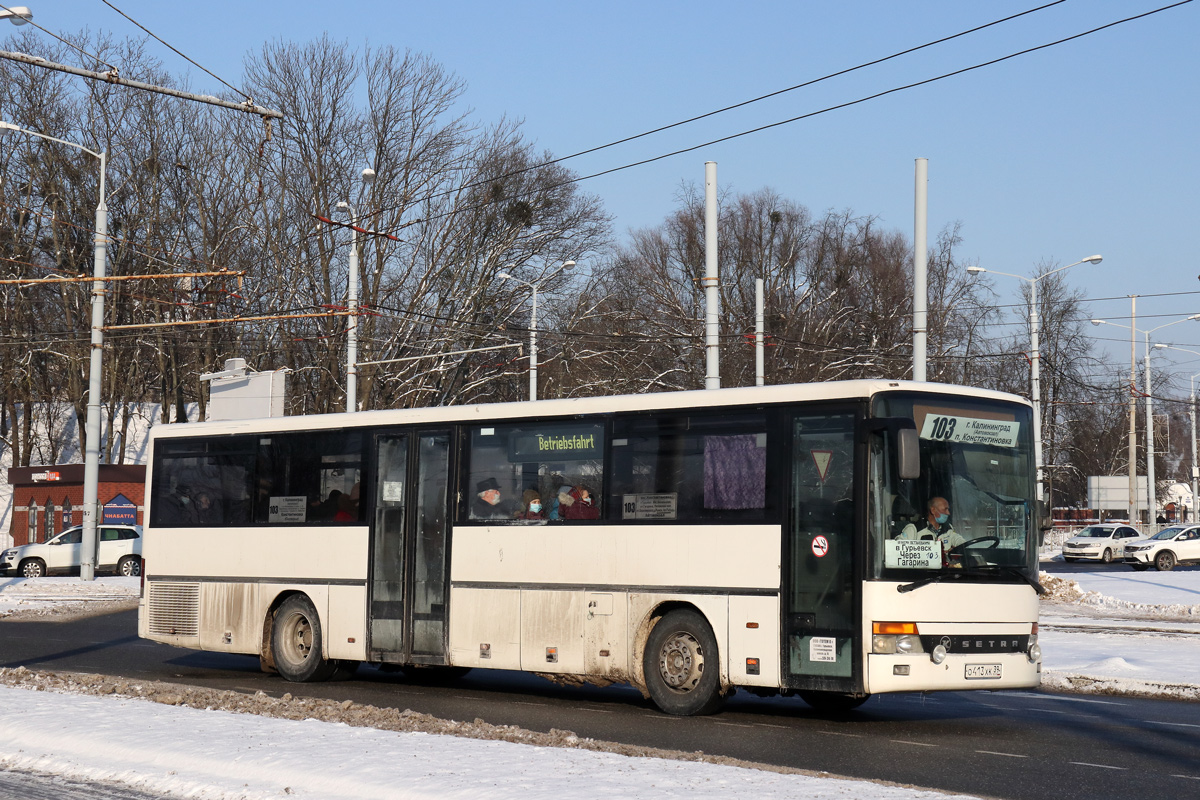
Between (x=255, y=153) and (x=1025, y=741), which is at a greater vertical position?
(x=255, y=153)

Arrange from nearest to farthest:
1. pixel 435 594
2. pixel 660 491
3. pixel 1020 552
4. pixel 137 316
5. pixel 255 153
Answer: pixel 1020 552 < pixel 660 491 < pixel 435 594 < pixel 255 153 < pixel 137 316

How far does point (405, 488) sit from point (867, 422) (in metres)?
5.71

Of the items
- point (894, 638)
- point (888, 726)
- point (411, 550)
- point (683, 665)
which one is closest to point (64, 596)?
point (411, 550)

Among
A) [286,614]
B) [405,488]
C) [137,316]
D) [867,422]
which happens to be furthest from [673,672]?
[137,316]

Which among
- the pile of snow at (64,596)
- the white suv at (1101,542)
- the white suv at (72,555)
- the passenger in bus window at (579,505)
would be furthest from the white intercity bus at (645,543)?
the white suv at (1101,542)

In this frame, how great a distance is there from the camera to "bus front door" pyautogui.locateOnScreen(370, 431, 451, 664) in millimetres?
14836

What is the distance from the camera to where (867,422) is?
38.4ft

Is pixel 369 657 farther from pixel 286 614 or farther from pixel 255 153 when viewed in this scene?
pixel 255 153

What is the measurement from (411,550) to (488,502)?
45.5 inches

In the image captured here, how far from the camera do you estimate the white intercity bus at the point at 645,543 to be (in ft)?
38.2

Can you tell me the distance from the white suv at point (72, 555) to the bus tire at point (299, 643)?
24.2m

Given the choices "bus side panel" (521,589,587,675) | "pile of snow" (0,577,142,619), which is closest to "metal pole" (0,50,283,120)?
"bus side panel" (521,589,587,675)

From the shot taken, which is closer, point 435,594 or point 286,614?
point 435,594

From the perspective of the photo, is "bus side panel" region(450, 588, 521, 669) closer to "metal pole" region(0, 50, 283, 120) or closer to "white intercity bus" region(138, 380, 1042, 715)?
"white intercity bus" region(138, 380, 1042, 715)
